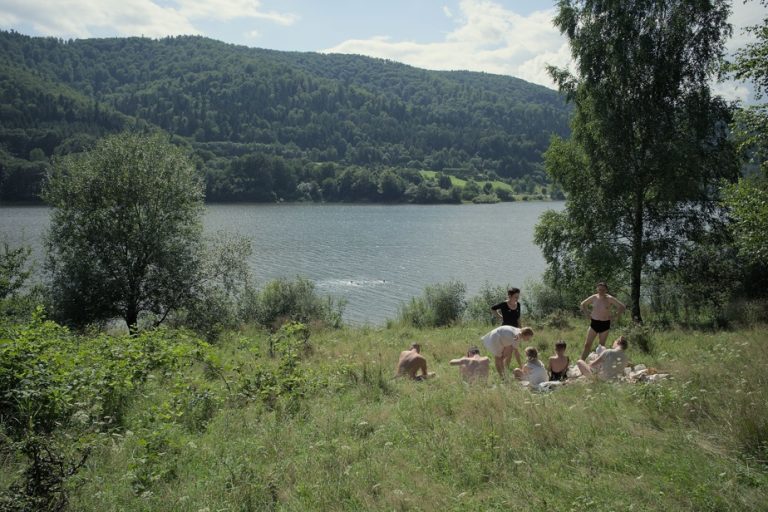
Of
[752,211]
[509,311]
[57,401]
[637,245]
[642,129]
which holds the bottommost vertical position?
[57,401]

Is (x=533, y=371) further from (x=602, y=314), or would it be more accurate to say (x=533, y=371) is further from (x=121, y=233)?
(x=121, y=233)

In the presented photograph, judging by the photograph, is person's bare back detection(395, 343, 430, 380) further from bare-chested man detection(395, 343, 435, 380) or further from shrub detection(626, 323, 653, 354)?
shrub detection(626, 323, 653, 354)

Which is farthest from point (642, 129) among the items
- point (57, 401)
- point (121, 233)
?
point (121, 233)

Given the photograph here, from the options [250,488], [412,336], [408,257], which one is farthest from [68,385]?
[408,257]

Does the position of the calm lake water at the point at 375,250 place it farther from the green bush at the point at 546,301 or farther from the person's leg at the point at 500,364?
the person's leg at the point at 500,364

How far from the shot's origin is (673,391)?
7301mm

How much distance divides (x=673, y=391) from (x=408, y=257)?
4844 centimetres

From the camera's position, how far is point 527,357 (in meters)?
11.3

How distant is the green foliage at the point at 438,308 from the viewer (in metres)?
25.1

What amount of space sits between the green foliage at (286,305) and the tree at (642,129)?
37.2 ft

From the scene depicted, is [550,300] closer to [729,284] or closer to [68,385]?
[729,284]

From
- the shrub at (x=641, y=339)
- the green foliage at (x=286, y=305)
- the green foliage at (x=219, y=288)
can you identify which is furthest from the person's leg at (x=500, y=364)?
the green foliage at (x=286, y=305)

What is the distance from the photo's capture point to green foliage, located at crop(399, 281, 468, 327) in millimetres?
25150

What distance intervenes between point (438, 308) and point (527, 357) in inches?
564
